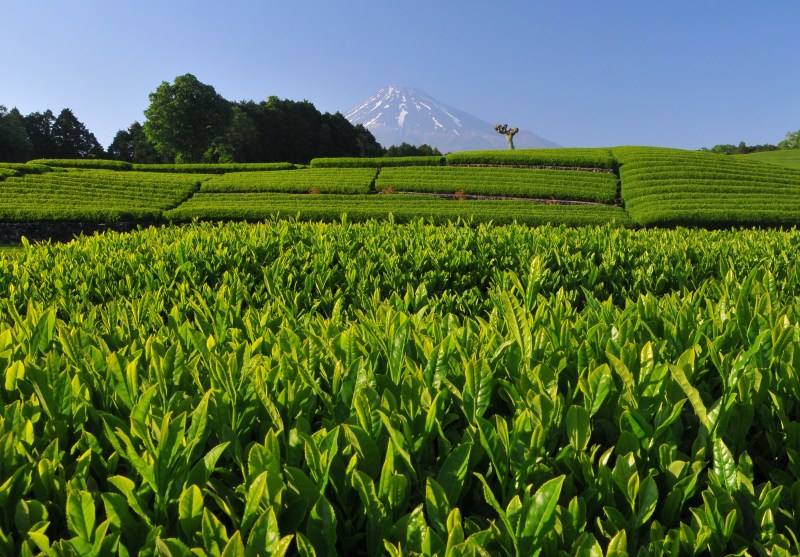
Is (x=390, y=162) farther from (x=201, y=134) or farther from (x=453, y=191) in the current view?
(x=201, y=134)

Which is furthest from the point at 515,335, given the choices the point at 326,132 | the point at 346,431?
the point at 326,132

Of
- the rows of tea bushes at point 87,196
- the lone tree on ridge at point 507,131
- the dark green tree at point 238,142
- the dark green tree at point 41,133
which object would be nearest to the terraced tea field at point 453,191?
the rows of tea bushes at point 87,196

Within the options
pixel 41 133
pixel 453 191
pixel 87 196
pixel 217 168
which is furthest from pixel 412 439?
pixel 41 133

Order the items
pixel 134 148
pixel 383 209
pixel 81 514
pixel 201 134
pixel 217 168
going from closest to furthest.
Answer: pixel 81 514 < pixel 383 209 < pixel 217 168 < pixel 201 134 < pixel 134 148

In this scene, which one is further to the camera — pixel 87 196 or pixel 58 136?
pixel 58 136

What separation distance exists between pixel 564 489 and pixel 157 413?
1219mm

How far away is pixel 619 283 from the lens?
19.3ft

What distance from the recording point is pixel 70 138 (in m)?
59.9

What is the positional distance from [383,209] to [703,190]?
14.0 metres

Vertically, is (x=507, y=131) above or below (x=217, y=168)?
above

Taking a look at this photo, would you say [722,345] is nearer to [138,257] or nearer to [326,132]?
[138,257]

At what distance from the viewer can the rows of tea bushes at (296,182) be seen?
1039 inches

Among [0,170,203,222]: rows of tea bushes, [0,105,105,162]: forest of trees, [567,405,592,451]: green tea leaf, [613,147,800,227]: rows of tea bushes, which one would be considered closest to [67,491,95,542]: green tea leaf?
[567,405,592,451]: green tea leaf

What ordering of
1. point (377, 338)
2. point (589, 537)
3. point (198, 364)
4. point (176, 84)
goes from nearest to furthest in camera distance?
point (589, 537) → point (198, 364) → point (377, 338) → point (176, 84)
